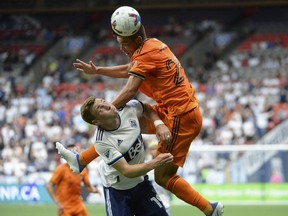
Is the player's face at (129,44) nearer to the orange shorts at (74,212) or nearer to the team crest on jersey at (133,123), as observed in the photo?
the team crest on jersey at (133,123)

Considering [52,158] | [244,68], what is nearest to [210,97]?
[244,68]

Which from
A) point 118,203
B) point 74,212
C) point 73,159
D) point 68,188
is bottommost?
point 74,212

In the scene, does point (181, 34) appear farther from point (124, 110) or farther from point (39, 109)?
point (124, 110)

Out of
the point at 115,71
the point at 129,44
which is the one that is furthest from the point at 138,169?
the point at 115,71

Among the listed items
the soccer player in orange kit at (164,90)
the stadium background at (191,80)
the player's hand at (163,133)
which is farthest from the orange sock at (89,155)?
the stadium background at (191,80)

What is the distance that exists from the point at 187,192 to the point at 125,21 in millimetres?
1983

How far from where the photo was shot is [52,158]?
19688 millimetres

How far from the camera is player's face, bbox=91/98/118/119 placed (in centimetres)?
732

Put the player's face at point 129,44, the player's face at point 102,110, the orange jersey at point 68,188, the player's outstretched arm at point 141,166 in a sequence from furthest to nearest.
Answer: the orange jersey at point 68,188
the player's face at point 129,44
the player's face at point 102,110
the player's outstretched arm at point 141,166

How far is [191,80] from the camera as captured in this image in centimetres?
2630

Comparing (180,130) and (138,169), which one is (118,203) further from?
(180,130)

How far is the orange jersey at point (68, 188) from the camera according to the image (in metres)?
11.2

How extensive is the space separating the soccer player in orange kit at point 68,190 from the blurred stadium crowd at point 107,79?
6779 mm

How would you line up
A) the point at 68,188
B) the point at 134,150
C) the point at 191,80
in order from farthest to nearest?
the point at 191,80 → the point at 68,188 → the point at 134,150
